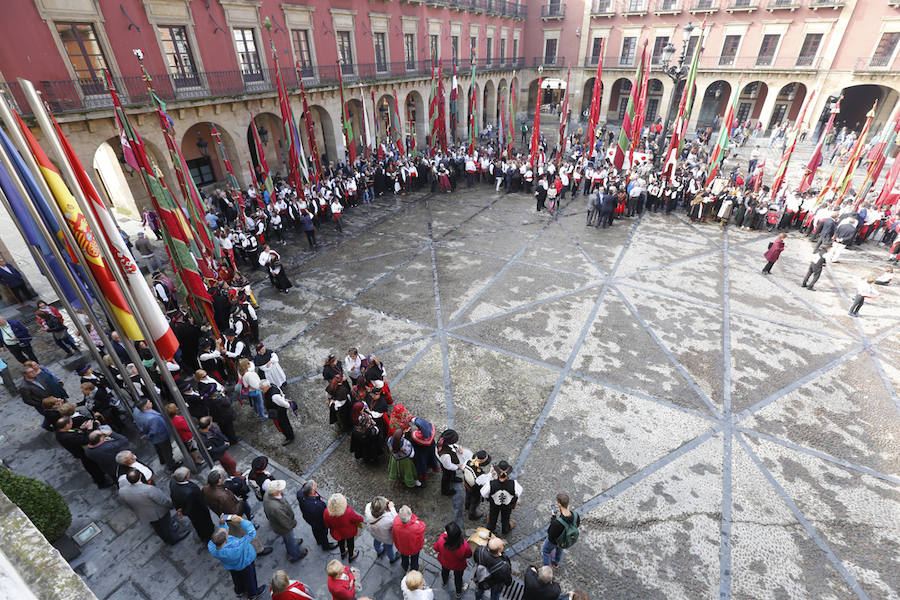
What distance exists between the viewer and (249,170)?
18.7m

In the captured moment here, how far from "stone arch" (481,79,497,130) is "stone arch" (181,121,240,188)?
24.1 meters

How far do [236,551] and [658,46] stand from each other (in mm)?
42876

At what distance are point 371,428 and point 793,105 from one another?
41.1 m

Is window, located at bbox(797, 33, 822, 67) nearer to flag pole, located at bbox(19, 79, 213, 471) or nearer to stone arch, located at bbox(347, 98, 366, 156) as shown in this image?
stone arch, located at bbox(347, 98, 366, 156)

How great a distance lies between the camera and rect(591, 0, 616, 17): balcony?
34.7 metres

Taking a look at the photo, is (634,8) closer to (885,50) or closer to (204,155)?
(885,50)

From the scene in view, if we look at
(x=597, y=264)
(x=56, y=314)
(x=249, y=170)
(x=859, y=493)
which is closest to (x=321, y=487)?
(x=56, y=314)

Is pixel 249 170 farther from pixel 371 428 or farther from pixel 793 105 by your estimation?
pixel 793 105

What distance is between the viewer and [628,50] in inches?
1390

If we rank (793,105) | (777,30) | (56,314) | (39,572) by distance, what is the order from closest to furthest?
(39,572) < (56,314) < (777,30) < (793,105)

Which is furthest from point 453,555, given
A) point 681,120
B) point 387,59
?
point 387,59

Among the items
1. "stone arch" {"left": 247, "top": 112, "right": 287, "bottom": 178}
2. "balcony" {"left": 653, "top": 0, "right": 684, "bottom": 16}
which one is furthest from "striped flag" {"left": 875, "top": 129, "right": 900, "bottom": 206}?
"balcony" {"left": 653, "top": 0, "right": 684, "bottom": 16}

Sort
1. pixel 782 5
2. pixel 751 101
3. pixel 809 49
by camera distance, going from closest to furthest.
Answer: pixel 782 5
pixel 809 49
pixel 751 101

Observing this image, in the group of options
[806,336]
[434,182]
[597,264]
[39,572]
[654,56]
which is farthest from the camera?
[654,56]
